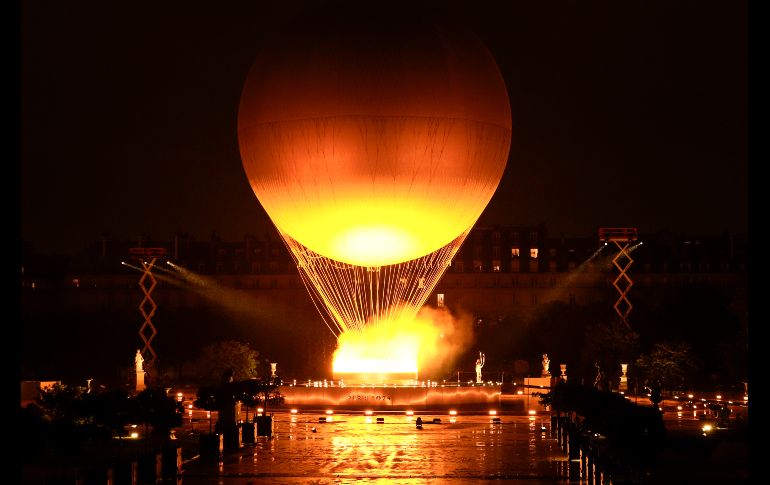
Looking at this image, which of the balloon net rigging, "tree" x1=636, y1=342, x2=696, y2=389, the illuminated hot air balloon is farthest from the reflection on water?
"tree" x1=636, y1=342, x2=696, y2=389

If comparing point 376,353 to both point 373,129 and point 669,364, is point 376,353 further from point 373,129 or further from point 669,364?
point 669,364

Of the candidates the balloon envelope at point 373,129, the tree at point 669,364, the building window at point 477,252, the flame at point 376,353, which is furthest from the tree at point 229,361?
the building window at point 477,252

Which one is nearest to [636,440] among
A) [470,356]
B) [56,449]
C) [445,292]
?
[56,449]

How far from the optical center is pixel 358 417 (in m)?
55.0

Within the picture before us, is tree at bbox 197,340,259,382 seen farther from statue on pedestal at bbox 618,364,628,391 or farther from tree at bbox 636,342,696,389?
tree at bbox 636,342,696,389

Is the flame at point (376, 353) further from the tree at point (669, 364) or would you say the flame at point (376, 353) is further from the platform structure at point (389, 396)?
the tree at point (669, 364)

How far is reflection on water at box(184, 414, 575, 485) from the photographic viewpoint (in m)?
32.7

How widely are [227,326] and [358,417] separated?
59.0 metres

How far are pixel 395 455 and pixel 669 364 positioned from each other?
4659cm

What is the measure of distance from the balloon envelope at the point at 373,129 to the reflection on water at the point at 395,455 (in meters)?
6.33

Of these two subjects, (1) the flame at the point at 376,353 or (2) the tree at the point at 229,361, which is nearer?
(1) the flame at the point at 376,353

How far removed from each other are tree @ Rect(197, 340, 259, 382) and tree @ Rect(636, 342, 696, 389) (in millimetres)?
23652

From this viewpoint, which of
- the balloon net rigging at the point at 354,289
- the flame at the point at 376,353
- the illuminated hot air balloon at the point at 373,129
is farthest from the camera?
the flame at the point at 376,353

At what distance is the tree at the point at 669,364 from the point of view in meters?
81.4
